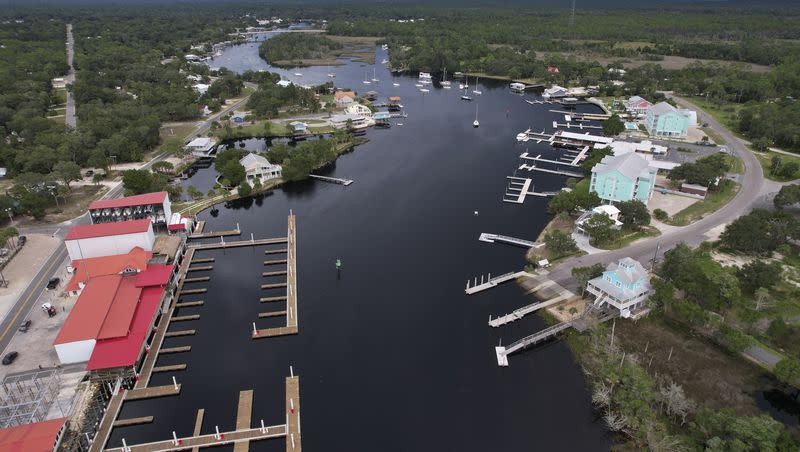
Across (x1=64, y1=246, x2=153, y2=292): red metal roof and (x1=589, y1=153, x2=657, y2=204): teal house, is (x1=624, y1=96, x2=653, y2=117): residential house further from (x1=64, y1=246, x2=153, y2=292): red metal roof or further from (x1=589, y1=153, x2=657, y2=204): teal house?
(x1=64, y1=246, x2=153, y2=292): red metal roof

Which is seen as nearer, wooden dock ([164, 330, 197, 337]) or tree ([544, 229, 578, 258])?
wooden dock ([164, 330, 197, 337])

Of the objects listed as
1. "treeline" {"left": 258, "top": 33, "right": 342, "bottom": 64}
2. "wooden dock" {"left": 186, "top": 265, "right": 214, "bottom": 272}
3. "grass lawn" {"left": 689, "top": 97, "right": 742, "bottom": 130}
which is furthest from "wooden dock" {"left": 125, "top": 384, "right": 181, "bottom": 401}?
"treeline" {"left": 258, "top": 33, "right": 342, "bottom": 64}

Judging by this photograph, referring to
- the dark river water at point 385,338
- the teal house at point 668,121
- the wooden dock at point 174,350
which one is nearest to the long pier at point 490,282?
the dark river water at point 385,338

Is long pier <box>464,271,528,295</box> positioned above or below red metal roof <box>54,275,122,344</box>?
below

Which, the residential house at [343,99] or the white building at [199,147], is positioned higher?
the residential house at [343,99]

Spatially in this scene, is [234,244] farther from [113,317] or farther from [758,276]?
[758,276]

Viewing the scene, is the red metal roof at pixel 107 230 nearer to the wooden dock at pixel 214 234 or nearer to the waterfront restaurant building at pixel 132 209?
the waterfront restaurant building at pixel 132 209

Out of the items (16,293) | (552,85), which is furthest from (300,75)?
(16,293)
